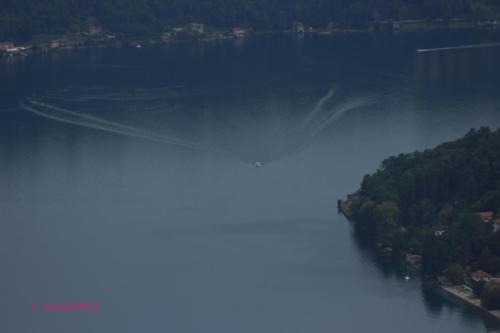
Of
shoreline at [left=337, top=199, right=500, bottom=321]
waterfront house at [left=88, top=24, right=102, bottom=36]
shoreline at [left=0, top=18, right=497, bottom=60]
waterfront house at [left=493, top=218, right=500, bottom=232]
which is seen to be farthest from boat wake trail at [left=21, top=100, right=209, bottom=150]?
waterfront house at [left=88, top=24, right=102, bottom=36]

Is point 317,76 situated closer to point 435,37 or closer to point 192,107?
point 192,107

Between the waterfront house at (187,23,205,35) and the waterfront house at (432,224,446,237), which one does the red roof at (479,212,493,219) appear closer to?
the waterfront house at (432,224,446,237)

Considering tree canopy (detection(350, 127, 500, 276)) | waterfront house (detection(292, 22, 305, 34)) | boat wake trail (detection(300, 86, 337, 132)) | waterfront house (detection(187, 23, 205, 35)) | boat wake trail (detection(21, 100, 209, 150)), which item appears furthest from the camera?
waterfront house (detection(292, 22, 305, 34))

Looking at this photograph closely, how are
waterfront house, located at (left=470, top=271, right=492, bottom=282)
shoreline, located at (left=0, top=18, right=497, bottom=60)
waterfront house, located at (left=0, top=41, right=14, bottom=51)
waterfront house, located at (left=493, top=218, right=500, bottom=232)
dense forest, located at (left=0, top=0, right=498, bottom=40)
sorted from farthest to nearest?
dense forest, located at (left=0, top=0, right=498, bottom=40) → shoreline, located at (left=0, top=18, right=497, bottom=60) → waterfront house, located at (left=0, top=41, right=14, bottom=51) → waterfront house, located at (left=493, top=218, right=500, bottom=232) → waterfront house, located at (left=470, top=271, right=492, bottom=282)

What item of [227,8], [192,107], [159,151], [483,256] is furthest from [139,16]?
[483,256]

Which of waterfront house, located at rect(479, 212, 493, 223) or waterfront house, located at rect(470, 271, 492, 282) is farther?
waterfront house, located at rect(479, 212, 493, 223)

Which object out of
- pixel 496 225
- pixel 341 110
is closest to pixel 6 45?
pixel 341 110

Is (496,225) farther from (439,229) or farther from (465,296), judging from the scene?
(465,296)

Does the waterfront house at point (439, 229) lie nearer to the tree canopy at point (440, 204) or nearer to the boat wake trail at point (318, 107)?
the tree canopy at point (440, 204)
